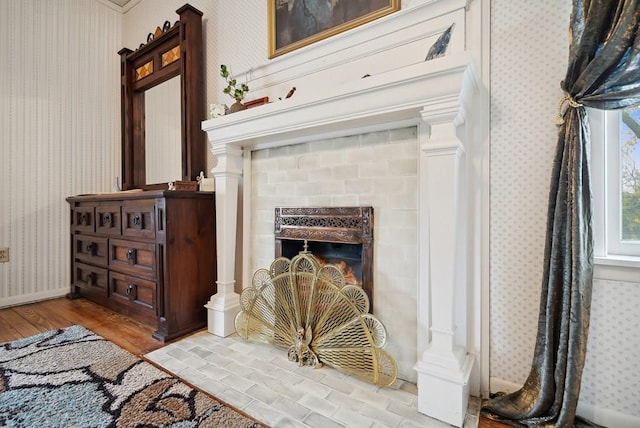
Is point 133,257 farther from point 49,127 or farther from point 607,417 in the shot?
point 607,417

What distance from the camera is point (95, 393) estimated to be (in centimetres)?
134

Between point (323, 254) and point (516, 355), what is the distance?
1.11m

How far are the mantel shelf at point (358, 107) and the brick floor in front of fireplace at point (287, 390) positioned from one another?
130 centimetres

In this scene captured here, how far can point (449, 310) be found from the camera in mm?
1207

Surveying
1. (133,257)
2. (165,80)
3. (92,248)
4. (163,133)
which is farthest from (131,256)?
(165,80)

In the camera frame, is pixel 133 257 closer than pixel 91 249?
Yes

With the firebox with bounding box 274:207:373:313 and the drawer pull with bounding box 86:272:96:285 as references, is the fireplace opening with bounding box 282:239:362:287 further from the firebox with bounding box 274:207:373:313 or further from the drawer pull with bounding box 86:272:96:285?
the drawer pull with bounding box 86:272:96:285

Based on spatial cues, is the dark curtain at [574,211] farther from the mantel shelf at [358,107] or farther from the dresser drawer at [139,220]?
the dresser drawer at [139,220]

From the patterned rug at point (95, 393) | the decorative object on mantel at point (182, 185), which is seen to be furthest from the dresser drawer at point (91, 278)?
the decorative object on mantel at point (182, 185)

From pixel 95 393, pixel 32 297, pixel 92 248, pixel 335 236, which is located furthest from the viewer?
pixel 32 297

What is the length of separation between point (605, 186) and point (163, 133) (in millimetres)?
3155

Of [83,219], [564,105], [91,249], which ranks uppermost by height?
[564,105]

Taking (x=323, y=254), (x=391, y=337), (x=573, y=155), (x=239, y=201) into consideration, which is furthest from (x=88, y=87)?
(x=573, y=155)

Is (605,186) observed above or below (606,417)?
above
